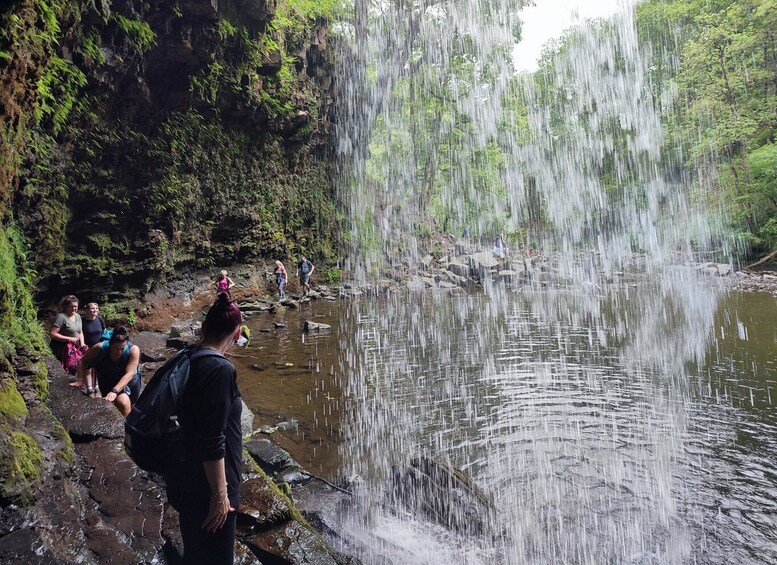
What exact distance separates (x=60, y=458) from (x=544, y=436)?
5.77 m

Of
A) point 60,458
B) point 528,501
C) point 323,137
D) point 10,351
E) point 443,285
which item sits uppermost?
point 323,137

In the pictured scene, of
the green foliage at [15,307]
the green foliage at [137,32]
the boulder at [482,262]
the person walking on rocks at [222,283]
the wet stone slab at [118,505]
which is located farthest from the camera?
Answer: the boulder at [482,262]

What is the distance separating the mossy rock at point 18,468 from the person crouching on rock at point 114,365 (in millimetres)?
1552

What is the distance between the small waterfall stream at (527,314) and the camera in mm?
4672

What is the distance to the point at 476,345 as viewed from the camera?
1176 centimetres

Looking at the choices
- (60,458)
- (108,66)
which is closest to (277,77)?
(108,66)

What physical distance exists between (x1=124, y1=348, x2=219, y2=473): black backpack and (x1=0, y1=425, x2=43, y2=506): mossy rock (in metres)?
1.48

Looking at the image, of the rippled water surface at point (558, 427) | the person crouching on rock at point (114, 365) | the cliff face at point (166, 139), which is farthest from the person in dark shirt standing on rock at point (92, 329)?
the cliff face at point (166, 139)

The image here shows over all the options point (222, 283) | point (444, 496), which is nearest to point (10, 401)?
point (444, 496)

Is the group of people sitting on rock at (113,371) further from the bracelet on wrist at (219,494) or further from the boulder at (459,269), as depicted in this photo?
the boulder at (459,269)

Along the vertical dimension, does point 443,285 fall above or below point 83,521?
above

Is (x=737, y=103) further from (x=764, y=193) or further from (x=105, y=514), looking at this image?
(x=105, y=514)

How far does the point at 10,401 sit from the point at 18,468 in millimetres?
1193

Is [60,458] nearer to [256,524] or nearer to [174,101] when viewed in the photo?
[256,524]
